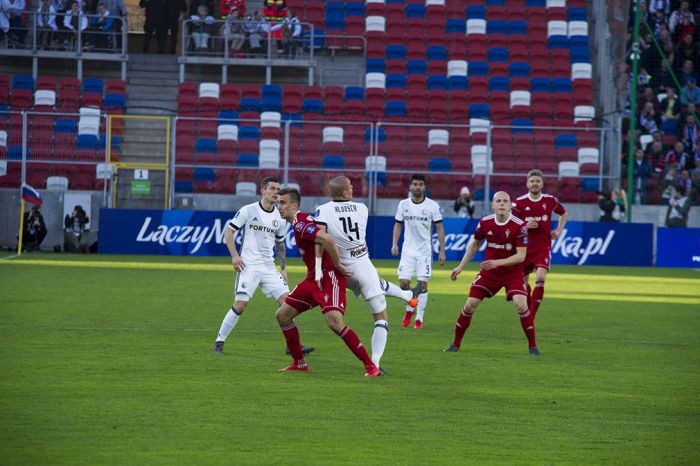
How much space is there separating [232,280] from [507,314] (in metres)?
7.09

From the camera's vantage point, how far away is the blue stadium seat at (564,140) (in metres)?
32.4

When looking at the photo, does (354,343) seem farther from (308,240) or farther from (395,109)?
(395,109)

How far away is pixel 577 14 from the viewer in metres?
39.6

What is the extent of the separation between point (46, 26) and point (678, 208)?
2084 cm

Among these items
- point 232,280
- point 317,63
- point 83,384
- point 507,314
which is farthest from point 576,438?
point 317,63

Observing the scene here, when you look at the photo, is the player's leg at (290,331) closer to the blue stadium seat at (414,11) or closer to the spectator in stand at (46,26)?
the spectator in stand at (46,26)

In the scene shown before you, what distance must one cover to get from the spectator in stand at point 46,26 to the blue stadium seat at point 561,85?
16554 mm

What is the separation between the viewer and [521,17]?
39.8 metres

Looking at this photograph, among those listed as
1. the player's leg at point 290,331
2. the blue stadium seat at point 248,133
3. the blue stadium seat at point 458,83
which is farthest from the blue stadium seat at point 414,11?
the player's leg at point 290,331

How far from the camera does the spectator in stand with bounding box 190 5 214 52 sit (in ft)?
119

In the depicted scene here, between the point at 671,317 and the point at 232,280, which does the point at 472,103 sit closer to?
the point at 232,280

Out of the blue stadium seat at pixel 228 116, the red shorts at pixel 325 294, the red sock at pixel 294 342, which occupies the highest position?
the blue stadium seat at pixel 228 116

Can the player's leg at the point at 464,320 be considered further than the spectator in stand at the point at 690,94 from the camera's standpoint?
No

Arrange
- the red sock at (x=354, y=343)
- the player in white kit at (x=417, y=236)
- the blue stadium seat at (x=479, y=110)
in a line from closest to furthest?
the red sock at (x=354, y=343), the player in white kit at (x=417, y=236), the blue stadium seat at (x=479, y=110)
